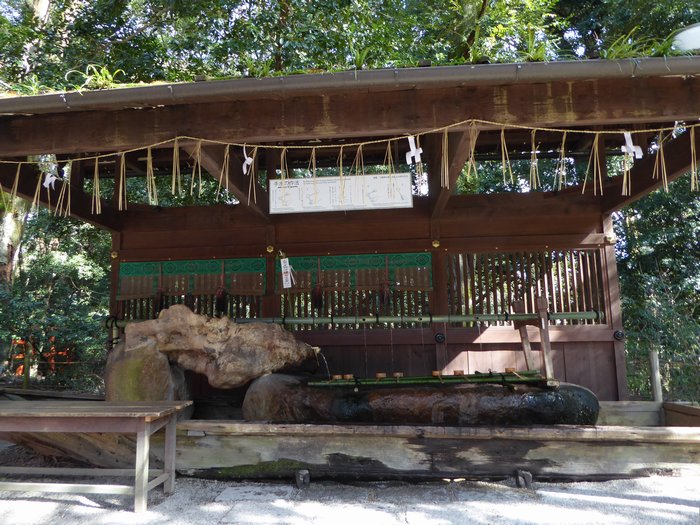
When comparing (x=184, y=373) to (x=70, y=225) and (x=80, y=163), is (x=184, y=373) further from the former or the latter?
(x=70, y=225)

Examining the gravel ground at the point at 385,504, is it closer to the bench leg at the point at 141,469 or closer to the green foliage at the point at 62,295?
the bench leg at the point at 141,469

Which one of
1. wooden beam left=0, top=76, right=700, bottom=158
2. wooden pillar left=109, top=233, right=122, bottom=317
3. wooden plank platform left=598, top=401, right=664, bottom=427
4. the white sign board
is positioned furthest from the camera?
wooden pillar left=109, top=233, right=122, bottom=317

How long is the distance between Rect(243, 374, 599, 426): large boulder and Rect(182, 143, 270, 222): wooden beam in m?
1.98

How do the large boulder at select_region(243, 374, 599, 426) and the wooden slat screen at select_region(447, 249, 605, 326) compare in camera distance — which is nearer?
the large boulder at select_region(243, 374, 599, 426)

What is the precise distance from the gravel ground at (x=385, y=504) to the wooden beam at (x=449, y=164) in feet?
9.09

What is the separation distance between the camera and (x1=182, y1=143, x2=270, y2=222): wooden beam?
13.2ft

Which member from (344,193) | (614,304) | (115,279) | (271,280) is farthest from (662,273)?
(115,279)

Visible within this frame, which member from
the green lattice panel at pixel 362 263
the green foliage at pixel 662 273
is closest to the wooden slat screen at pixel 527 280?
the green lattice panel at pixel 362 263

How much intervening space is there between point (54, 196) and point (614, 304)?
22.5 feet

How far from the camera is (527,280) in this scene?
20.2ft

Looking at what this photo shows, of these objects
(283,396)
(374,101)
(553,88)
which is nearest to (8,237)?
(283,396)

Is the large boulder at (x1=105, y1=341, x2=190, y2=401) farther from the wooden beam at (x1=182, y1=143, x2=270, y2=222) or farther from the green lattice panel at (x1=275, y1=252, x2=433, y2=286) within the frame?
the green lattice panel at (x1=275, y1=252, x2=433, y2=286)

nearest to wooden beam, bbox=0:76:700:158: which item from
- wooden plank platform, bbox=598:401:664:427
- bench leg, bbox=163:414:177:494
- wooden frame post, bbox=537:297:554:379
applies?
wooden frame post, bbox=537:297:554:379

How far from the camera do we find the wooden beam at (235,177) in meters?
4.02
